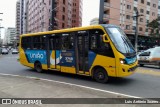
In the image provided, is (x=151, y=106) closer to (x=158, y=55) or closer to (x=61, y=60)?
(x=61, y=60)

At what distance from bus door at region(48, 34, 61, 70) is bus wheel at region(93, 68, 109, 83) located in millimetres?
2977

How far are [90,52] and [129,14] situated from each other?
50.9m

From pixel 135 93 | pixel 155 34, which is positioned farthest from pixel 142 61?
pixel 155 34

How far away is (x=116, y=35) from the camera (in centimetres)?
989

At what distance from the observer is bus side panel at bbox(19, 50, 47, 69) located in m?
13.6

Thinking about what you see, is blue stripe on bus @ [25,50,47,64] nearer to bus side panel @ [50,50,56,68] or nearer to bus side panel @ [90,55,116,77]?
bus side panel @ [50,50,56,68]

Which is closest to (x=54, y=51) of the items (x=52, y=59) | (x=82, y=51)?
(x=52, y=59)

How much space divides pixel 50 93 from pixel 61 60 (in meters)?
4.98

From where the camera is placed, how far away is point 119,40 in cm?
978

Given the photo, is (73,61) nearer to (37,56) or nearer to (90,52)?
(90,52)

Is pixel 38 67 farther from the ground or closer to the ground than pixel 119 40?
closer to the ground

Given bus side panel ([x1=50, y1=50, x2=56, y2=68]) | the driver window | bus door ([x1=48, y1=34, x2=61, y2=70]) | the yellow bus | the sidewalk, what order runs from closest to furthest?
the sidewalk, the yellow bus, the driver window, bus door ([x1=48, y1=34, x2=61, y2=70]), bus side panel ([x1=50, y1=50, x2=56, y2=68])

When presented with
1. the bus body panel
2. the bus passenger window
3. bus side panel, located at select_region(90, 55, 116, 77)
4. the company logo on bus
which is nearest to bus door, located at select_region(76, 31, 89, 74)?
the bus body panel

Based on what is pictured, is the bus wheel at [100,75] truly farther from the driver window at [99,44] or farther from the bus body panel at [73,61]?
the driver window at [99,44]
